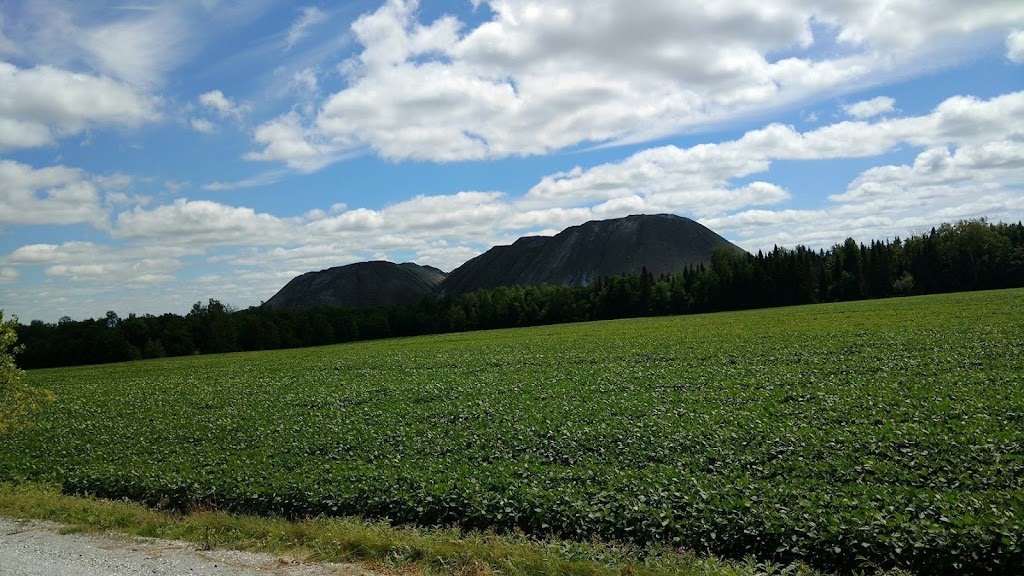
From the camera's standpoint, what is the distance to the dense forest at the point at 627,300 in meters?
116

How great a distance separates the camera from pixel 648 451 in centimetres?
1784

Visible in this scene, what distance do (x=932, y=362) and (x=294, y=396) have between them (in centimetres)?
3676

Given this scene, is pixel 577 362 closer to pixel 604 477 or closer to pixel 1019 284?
pixel 604 477

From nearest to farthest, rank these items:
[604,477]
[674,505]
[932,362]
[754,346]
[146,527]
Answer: [674,505]
[146,527]
[604,477]
[932,362]
[754,346]

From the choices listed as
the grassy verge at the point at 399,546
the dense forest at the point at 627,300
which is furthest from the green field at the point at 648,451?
the dense forest at the point at 627,300

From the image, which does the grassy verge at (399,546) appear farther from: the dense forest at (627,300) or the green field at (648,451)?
the dense forest at (627,300)

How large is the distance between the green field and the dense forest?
288ft

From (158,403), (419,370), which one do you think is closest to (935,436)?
(419,370)

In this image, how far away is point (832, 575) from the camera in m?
10.5

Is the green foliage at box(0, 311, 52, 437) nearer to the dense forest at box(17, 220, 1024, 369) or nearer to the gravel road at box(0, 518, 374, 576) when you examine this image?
the gravel road at box(0, 518, 374, 576)

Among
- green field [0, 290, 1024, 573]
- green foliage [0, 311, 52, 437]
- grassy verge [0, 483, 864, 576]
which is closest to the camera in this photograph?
grassy verge [0, 483, 864, 576]

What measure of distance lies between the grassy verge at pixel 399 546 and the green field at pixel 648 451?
0.94 meters

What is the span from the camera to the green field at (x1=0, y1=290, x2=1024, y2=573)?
1178 cm

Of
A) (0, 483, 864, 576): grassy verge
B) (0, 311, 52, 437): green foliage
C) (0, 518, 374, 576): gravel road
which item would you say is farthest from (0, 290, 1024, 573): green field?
(0, 518, 374, 576): gravel road
